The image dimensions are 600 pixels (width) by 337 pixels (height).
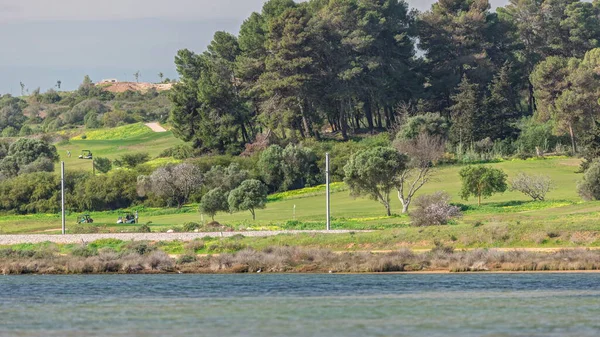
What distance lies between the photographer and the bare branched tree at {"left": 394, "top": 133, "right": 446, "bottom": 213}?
237 ft

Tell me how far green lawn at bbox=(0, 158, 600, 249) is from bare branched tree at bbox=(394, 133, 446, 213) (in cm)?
122

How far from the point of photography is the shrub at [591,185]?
68000 millimetres

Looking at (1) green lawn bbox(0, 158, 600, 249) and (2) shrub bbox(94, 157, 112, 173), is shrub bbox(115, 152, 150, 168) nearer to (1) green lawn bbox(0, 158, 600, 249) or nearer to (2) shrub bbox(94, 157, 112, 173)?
(2) shrub bbox(94, 157, 112, 173)

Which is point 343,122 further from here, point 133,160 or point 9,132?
point 9,132

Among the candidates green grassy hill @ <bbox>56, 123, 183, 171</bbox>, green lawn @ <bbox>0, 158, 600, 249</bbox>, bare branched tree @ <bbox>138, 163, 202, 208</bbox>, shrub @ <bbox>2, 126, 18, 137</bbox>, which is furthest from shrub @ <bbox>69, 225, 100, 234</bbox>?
shrub @ <bbox>2, 126, 18, 137</bbox>

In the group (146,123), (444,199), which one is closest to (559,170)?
(444,199)

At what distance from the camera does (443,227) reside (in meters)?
52.5

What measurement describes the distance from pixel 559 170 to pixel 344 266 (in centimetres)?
4599

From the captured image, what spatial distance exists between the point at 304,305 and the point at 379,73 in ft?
248

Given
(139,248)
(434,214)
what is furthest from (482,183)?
(139,248)

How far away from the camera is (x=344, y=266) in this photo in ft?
150

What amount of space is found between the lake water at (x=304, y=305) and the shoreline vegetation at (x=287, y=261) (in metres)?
1.60

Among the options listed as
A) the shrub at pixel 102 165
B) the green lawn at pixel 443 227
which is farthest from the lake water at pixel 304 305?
the shrub at pixel 102 165

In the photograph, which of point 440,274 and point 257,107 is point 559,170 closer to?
point 257,107
